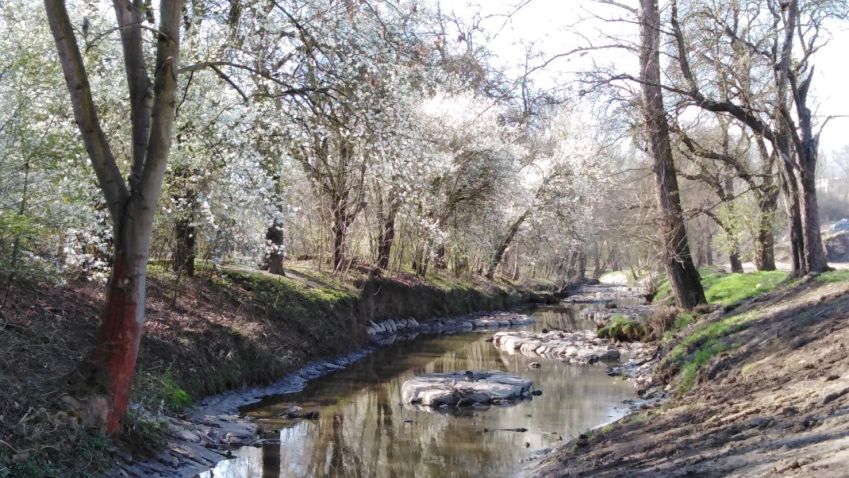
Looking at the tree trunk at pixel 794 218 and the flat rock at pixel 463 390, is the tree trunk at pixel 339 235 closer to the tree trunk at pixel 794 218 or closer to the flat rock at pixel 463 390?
the flat rock at pixel 463 390

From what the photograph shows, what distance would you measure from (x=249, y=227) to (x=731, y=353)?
970 cm

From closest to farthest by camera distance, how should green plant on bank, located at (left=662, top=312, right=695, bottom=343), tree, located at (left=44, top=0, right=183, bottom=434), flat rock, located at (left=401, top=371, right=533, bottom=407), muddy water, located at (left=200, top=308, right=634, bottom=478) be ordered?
tree, located at (left=44, top=0, right=183, bottom=434) → muddy water, located at (left=200, top=308, right=634, bottom=478) → flat rock, located at (left=401, top=371, right=533, bottom=407) → green plant on bank, located at (left=662, top=312, right=695, bottom=343)

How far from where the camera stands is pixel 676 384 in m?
13.5

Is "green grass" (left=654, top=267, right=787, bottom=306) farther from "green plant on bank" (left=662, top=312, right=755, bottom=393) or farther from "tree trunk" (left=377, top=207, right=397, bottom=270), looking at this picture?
"tree trunk" (left=377, top=207, right=397, bottom=270)

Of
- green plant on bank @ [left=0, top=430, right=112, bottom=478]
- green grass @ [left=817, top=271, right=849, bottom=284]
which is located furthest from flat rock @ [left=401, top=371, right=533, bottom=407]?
green plant on bank @ [left=0, top=430, right=112, bottom=478]

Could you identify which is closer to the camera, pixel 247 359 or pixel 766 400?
pixel 766 400

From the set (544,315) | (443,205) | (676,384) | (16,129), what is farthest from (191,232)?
(544,315)

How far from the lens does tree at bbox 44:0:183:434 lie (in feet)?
25.4

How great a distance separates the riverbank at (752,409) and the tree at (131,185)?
5040 mm

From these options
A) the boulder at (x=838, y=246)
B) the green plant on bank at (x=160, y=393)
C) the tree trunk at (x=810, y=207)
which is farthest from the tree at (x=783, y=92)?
the boulder at (x=838, y=246)

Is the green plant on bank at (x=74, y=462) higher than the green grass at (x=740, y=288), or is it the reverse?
the green grass at (x=740, y=288)

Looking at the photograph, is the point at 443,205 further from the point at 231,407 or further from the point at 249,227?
the point at 231,407

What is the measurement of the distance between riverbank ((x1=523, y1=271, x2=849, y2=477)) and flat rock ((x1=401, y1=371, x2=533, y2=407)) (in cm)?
306

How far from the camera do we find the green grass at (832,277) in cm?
1347
